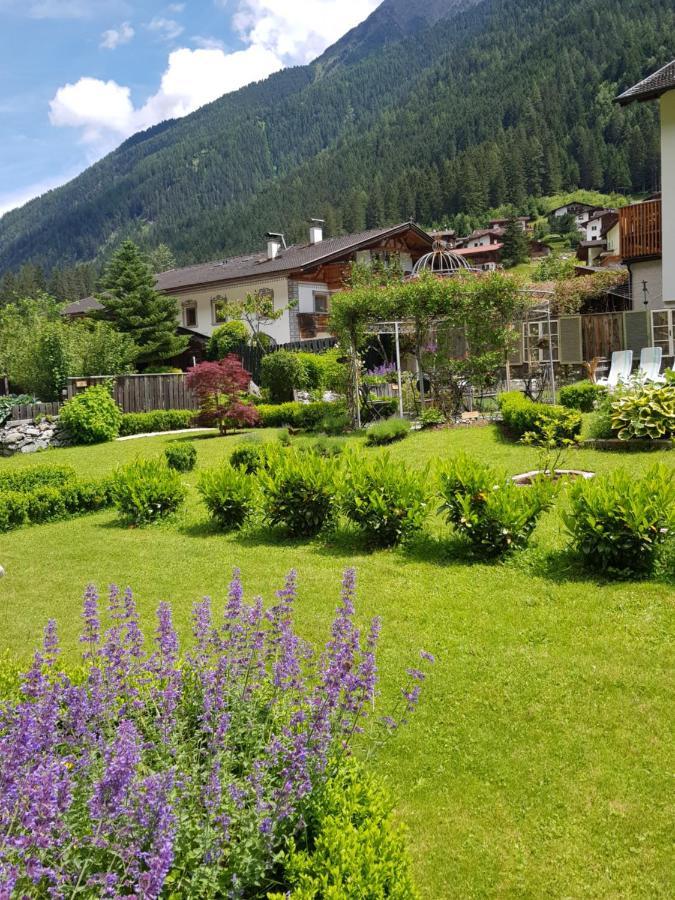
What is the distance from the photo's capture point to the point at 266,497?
7047mm

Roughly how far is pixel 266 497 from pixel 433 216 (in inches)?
3445

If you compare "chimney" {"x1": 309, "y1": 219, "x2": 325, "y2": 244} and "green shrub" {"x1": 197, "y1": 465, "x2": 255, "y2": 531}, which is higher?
"chimney" {"x1": 309, "y1": 219, "x2": 325, "y2": 244}

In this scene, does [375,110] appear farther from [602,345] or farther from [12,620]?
[12,620]

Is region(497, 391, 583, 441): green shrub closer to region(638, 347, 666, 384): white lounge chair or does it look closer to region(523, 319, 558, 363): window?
region(638, 347, 666, 384): white lounge chair

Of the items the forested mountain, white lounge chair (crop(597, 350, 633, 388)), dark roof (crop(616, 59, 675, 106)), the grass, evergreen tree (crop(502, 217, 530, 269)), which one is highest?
the forested mountain

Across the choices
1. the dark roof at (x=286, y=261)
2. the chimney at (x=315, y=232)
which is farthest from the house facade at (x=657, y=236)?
the chimney at (x=315, y=232)

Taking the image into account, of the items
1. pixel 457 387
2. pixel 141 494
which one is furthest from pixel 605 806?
pixel 457 387

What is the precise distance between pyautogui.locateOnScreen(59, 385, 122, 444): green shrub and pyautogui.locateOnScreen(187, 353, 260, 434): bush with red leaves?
8.32 ft

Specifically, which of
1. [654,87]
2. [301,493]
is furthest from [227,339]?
[301,493]

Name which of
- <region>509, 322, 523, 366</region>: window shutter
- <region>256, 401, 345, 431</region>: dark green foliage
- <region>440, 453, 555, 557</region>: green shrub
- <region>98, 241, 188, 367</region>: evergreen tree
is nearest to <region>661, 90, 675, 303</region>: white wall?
<region>509, 322, 523, 366</region>: window shutter

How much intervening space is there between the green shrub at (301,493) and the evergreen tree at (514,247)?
65087 millimetres

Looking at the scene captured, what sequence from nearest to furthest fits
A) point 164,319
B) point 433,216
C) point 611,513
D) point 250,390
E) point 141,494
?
point 611,513 → point 141,494 → point 250,390 → point 164,319 → point 433,216

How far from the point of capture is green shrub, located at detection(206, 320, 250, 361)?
88.0ft

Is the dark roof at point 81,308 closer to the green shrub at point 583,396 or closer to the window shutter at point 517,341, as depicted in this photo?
the window shutter at point 517,341
